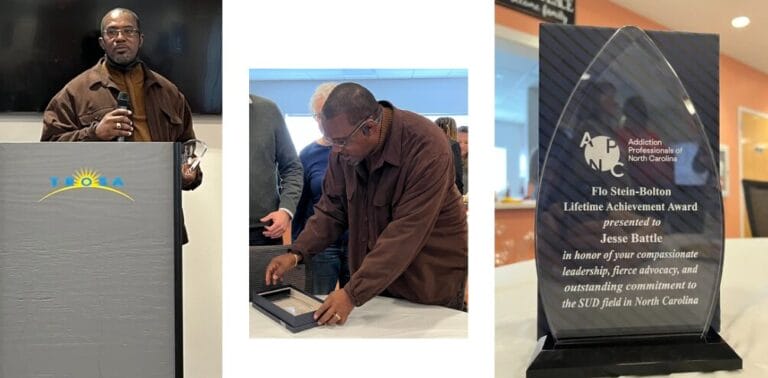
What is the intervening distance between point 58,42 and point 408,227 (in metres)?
0.95

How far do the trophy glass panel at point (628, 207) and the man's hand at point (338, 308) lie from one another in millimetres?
367

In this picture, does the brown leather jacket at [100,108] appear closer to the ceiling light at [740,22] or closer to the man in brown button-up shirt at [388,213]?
the man in brown button-up shirt at [388,213]

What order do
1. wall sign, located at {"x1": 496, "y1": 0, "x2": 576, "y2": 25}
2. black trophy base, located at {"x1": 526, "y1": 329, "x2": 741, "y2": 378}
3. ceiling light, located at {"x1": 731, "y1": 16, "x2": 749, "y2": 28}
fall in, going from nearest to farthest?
black trophy base, located at {"x1": 526, "y1": 329, "x2": 741, "y2": 378} < wall sign, located at {"x1": 496, "y1": 0, "x2": 576, "y2": 25} < ceiling light, located at {"x1": 731, "y1": 16, "x2": 749, "y2": 28}

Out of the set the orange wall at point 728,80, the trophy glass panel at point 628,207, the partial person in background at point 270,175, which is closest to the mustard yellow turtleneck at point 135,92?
the partial person in background at point 270,175

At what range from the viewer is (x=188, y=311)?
1253 millimetres

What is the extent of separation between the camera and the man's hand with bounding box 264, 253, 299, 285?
85 cm

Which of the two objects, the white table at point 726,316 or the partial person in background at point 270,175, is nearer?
the partial person in background at point 270,175

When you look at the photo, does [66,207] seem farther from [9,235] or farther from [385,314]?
[385,314]

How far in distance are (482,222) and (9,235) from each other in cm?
77

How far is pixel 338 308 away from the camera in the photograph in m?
0.84

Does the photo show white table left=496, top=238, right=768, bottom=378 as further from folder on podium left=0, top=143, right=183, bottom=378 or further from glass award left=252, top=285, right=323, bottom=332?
folder on podium left=0, top=143, right=183, bottom=378

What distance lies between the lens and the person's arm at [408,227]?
0.84 metres

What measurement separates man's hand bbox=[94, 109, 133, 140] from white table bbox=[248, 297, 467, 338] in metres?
0.41

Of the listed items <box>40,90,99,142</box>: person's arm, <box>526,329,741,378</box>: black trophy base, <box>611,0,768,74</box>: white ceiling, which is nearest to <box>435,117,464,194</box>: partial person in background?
<box>526,329,741,378</box>: black trophy base
